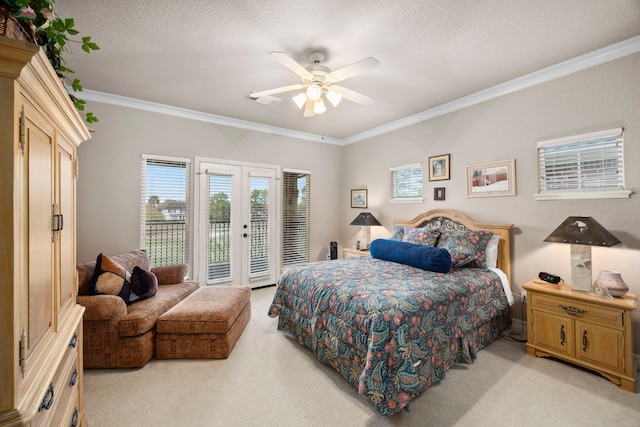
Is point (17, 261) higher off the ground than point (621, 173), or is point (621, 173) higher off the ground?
point (621, 173)

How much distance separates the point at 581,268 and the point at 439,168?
1955 millimetres

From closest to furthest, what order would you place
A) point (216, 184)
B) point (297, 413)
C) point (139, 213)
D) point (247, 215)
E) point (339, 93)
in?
point (297, 413) → point (339, 93) → point (139, 213) → point (216, 184) → point (247, 215)

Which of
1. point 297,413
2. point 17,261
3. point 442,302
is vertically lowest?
point 297,413

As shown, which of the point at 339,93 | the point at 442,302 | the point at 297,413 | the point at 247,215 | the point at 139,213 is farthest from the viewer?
the point at 247,215

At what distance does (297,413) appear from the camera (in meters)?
1.84

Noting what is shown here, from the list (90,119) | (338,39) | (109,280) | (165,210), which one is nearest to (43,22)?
(90,119)

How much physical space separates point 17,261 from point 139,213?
337cm

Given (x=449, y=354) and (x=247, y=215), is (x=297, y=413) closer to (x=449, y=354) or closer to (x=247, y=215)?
(x=449, y=354)

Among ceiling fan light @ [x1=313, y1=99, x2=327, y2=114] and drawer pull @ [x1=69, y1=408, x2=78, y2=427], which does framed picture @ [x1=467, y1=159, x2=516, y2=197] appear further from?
drawer pull @ [x1=69, y1=408, x2=78, y2=427]

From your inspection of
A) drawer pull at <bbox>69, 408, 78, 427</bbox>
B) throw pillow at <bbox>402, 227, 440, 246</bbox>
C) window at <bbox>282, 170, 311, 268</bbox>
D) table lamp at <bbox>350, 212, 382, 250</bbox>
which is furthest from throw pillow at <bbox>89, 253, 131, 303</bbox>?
table lamp at <bbox>350, 212, 382, 250</bbox>

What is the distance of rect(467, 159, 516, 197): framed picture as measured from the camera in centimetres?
315

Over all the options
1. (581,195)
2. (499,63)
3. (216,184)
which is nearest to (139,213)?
(216,184)

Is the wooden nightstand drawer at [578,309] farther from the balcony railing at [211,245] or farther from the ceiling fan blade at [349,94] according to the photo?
the balcony railing at [211,245]

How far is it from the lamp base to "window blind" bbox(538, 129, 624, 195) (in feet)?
2.10
